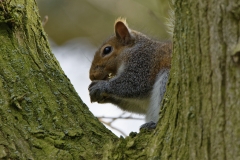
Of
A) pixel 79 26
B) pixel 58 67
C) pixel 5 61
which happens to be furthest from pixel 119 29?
pixel 79 26

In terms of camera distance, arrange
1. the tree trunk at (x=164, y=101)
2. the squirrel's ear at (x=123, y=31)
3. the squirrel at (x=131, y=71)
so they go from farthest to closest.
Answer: the squirrel's ear at (x=123, y=31), the squirrel at (x=131, y=71), the tree trunk at (x=164, y=101)

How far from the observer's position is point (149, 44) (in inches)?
156

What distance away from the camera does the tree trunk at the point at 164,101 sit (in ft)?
5.59

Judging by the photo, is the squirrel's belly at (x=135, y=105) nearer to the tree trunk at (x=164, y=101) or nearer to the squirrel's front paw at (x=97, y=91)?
the squirrel's front paw at (x=97, y=91)

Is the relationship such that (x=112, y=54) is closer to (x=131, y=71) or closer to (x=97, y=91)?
(x=131, y=71)

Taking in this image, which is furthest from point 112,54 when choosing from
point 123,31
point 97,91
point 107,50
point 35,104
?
point 35,104

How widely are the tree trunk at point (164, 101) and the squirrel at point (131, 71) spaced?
908 mm

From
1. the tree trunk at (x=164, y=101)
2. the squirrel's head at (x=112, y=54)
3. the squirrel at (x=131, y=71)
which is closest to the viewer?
the tree trunk at (x=164, y=101)

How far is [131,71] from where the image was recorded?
12.4ft

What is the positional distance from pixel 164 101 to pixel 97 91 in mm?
1660

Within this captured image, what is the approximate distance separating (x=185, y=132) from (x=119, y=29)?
2.32 meters

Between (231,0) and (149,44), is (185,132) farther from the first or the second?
(149,44)

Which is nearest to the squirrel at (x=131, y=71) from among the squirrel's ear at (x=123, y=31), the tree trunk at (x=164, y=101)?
the squirrel's ear at (x=123, y=31)

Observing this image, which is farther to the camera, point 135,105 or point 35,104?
point 135,105
